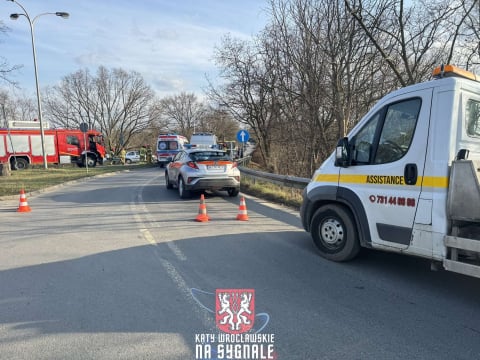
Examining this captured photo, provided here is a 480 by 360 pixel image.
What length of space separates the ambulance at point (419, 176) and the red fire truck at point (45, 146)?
84.6 ft

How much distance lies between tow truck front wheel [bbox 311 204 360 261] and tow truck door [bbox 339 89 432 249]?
38 centimetres

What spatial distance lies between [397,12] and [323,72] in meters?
3.50

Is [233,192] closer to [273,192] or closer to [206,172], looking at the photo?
[273,192]

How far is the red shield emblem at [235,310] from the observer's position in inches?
125

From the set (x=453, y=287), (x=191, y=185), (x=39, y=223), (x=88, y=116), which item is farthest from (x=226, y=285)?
(x=88, y=116)

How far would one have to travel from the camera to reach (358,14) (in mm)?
11266

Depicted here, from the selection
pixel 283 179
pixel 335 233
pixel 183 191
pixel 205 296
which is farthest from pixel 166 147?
pixel 205 296

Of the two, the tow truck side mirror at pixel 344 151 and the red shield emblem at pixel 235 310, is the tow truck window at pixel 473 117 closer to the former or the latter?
the tow truck side mirror at pixel 344 151

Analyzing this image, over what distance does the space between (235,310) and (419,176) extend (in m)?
2.53

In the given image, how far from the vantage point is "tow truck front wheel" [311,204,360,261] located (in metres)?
4.68

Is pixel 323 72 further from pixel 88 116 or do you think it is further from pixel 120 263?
pixel 88 116

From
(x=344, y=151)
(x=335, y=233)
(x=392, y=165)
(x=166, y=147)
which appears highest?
(x=344, y=151)

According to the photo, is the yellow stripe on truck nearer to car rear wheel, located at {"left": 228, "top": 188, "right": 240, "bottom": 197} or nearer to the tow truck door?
the tow truck door

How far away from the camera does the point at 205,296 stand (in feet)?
12.2
